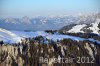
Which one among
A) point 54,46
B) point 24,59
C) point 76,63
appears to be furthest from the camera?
point 54,46

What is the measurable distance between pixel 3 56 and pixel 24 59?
5019mm

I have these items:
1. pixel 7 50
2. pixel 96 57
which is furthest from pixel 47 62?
pixel 96 57

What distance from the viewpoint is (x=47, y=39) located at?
229 ft

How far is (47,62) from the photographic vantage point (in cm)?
5925

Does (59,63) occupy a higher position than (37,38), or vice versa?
(37,38)

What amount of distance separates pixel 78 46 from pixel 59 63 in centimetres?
1055

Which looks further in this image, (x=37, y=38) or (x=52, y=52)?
(x=37, y=38)

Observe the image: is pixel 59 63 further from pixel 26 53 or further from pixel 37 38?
pixel 37 38

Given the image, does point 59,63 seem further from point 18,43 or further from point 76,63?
point 18,43

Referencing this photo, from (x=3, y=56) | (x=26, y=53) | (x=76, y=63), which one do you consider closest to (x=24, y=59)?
(x=26, y=53)

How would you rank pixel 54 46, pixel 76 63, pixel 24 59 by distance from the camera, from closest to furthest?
pixel 76 63 < pixel 24 59 < pixel 54 46

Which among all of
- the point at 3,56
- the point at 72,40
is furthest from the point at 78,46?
the point at 3,56

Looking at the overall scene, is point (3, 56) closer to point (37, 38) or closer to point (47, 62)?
point (47, 62)

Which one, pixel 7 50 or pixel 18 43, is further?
pixel 18 43
